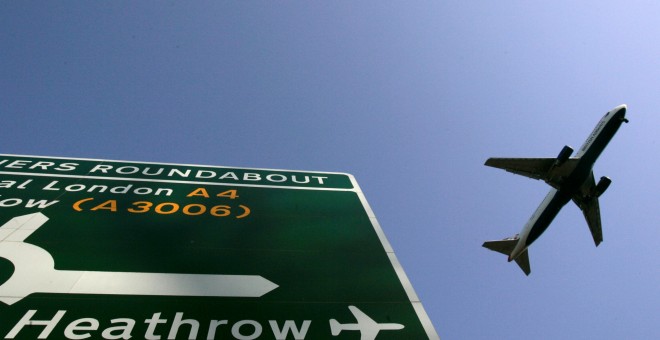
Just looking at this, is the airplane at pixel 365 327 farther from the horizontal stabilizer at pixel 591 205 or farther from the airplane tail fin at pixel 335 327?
the horizontal stabilizer at pixel 591 205

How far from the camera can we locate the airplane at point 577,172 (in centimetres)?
2170

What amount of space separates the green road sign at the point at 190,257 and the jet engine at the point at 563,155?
57.9 ft

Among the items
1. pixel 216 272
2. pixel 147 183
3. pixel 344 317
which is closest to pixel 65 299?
pixel 216 272

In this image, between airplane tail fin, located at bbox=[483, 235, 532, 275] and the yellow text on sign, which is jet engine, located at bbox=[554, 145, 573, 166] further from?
the yellow text on sign

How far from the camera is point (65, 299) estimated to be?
181 inches

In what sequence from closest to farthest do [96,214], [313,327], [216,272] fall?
[313,327]
[216,272]
[96,214]

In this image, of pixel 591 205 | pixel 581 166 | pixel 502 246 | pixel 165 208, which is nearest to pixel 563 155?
pixel 581 166

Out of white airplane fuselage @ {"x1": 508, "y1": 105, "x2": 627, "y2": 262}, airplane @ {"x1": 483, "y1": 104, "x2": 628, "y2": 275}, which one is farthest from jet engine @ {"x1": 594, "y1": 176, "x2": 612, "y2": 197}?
white airplane fuselage @ {"x1": 508, "y1": 105, "x2": 627, "y2": 262}

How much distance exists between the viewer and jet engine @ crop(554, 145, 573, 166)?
21.8 meters

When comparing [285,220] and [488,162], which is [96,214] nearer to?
[285,220]

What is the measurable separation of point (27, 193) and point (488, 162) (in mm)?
18020

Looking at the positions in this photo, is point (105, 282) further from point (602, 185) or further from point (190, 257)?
point (602, 185)

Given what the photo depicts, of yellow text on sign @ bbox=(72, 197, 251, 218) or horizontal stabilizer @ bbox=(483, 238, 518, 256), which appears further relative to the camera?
horizontal stabilizer @ bbox=(483, 238, 518, 256)

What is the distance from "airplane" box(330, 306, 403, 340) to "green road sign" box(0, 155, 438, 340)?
0.01m
